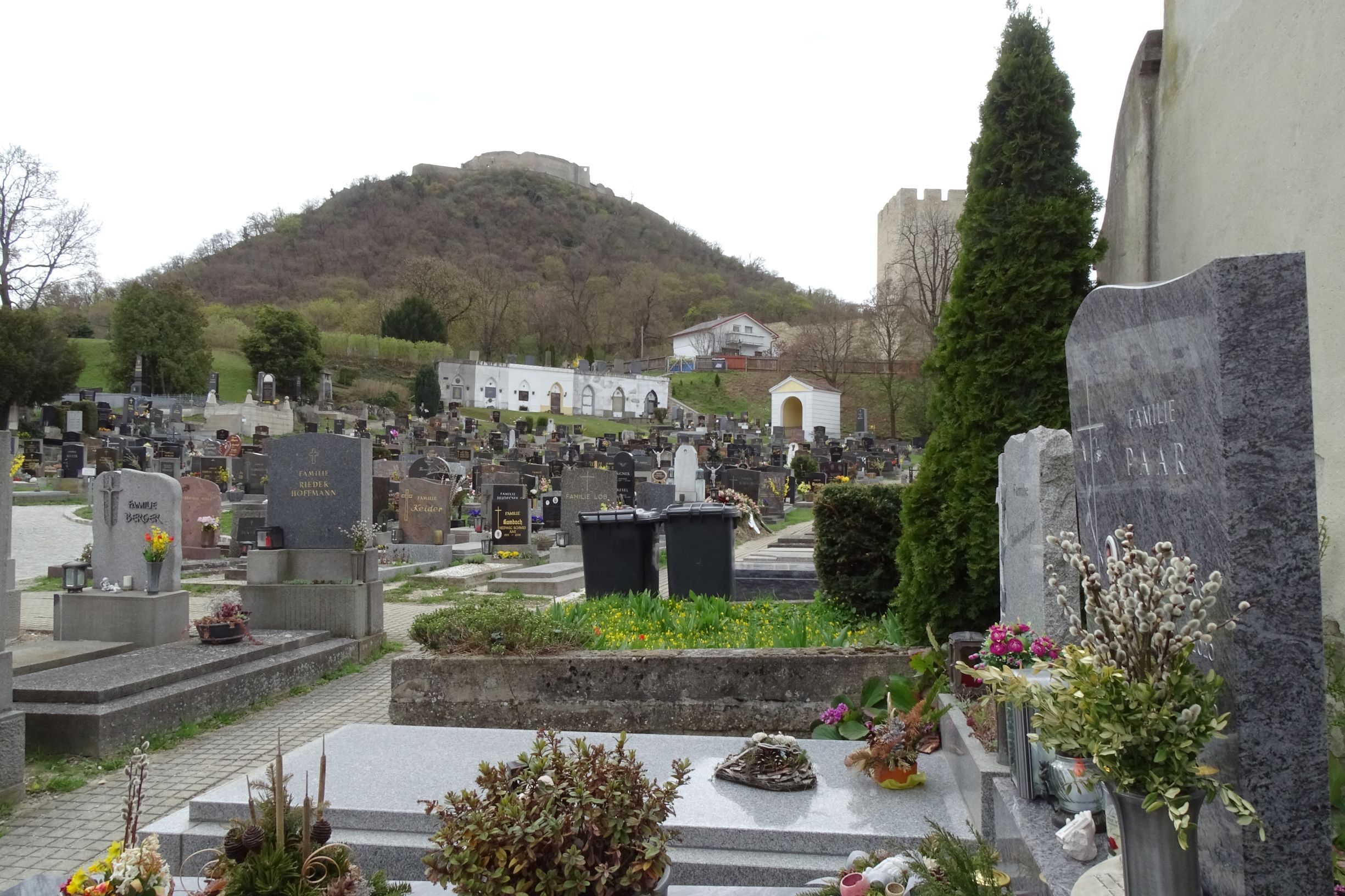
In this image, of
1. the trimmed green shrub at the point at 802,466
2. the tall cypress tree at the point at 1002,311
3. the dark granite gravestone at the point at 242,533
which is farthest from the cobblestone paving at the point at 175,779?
the trimmed green shrub at the point at 802,466

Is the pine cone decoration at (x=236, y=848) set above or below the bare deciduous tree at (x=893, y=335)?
below

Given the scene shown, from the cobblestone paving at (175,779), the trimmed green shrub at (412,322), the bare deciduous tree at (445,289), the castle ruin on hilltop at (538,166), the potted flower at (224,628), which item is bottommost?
the cobblestone paving at (175,779)

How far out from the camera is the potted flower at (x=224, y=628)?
8.24 meters

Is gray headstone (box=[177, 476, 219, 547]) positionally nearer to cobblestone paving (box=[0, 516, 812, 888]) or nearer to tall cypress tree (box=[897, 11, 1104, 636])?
cobblestone paving (box=[0, 516, 812, 888])

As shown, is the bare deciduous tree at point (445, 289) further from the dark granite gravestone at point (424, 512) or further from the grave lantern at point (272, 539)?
the grave lantern at point (272, 539)

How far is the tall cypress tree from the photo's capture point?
630 cm

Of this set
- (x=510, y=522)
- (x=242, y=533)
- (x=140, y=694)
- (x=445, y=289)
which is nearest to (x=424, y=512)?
(x=510, y=522)

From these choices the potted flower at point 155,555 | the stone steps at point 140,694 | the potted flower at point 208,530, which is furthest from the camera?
the potted flower at point 208,530

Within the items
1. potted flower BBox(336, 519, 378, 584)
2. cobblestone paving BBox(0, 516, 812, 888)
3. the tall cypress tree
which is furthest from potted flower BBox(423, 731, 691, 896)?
potted flower BBox(336, 519, 378, 584)

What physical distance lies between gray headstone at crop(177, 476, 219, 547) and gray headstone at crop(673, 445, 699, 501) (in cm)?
967

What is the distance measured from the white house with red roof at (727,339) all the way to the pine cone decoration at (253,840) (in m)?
77.8

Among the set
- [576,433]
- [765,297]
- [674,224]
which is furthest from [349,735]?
[674,224]

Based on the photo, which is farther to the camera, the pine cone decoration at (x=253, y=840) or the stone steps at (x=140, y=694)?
the stone steps at (x=140, y=694)

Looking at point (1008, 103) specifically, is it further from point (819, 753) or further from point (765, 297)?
point (765, 297)
